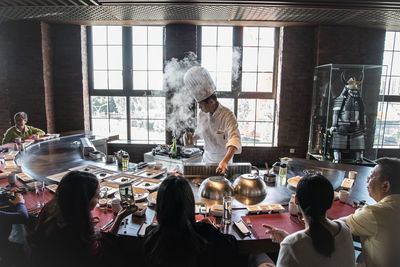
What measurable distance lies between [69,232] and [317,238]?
4.40 ft

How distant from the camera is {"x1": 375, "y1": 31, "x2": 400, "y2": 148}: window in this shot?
19.9ft

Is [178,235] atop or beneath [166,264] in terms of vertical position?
atop

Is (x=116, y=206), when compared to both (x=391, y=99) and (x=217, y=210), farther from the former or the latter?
(x=391, y=99)

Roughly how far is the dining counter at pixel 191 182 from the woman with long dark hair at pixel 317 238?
0.36 m

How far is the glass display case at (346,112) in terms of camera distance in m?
5.13

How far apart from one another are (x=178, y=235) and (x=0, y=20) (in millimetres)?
6484

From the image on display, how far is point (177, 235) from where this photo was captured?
128 cm

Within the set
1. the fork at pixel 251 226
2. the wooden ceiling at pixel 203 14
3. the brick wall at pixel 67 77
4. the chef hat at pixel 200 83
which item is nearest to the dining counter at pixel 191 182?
the fork at pixel 251 226

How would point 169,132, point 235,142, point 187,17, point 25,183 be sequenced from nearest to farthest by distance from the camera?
point 25,183 → point 235,142 → point 187,17 → point 169,132

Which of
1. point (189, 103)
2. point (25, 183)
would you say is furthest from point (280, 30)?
point (25, 183)

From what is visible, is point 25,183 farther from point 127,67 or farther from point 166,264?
point 127,67

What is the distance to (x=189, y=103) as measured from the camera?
6059 millimetres

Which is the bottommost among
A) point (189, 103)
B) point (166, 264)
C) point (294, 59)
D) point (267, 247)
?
point (267, 247)

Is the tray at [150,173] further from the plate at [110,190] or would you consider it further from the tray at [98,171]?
the plate at [110,190]
